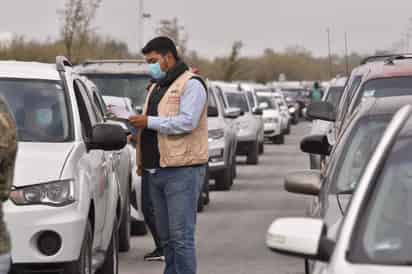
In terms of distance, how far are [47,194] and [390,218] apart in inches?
155

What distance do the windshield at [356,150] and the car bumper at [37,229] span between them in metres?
1.97

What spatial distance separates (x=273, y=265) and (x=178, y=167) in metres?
3.32

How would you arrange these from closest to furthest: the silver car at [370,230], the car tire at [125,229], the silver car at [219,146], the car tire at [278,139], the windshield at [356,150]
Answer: the silver car at [370,230] < the windshield at [356,150] < the car tire at [125,229] < the silver car at [219,146] < the car tire at [278,139]

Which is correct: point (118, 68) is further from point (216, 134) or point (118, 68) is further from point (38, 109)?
point (38, 109)

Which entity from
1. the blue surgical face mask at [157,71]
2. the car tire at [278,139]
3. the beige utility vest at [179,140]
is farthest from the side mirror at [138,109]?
the car tire at [278,139]

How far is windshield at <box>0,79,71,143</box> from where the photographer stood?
1055 cm

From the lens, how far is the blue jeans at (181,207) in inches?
408

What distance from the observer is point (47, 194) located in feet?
31.7

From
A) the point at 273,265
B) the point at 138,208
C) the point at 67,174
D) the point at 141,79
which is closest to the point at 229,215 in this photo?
the point at 141,79

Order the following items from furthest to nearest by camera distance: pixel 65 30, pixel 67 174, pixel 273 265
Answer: pixel 65 30
pixel 273 265
pixel 67 174

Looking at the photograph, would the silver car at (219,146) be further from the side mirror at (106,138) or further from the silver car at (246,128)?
the side mirror at (106,138)

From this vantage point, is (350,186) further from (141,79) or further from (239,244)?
(141,79)

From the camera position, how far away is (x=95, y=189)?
34.6 ft

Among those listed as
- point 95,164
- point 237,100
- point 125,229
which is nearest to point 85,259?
point 95,164
